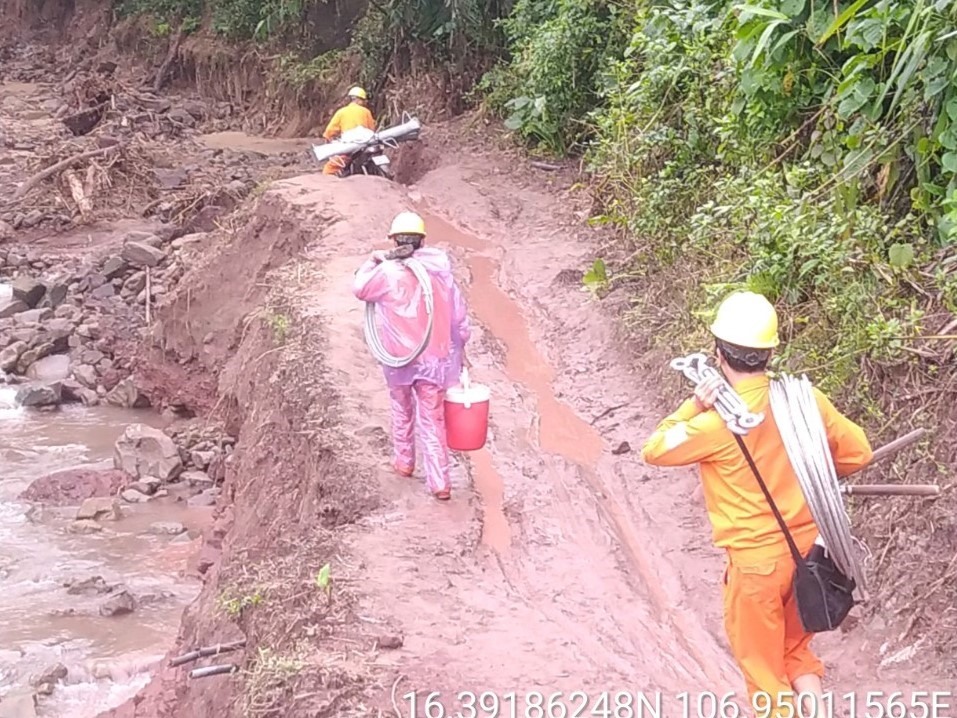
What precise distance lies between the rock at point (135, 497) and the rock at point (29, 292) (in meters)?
5.33

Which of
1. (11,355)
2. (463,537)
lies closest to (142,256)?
(11,355)

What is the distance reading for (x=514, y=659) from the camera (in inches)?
197

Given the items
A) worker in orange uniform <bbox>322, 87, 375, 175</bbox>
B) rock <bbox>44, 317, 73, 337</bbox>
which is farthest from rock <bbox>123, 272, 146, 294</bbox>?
worker in orange uniform <bbox>322, 87, 375, 175</bbox>

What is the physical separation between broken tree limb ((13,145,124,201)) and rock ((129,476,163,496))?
345 inches

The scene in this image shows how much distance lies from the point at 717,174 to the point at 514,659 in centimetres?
516

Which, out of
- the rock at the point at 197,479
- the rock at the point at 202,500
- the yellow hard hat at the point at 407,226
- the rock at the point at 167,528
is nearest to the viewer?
the yellow hard hat at the point at 407,226

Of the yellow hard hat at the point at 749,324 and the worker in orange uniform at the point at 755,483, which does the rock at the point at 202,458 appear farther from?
the yellow hard hat at the point at 749,324

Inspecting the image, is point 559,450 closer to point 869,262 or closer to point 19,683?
point 869,262

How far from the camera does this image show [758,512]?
3.83 meters

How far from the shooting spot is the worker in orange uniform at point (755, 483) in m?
3.81

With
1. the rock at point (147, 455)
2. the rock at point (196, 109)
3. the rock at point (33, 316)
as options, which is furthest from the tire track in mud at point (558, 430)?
the rock at point (196, 109)

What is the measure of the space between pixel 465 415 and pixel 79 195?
1389 centimetres

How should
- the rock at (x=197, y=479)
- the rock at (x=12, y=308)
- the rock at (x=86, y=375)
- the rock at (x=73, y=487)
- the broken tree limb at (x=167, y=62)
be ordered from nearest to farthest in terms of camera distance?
the rock at (x=73, y=487)
the rock at (x=197, y=479)
the rock at (x=86, y=375)
the rock at (x=12, y=308)
the broken tree limb at (x=167, y=62)

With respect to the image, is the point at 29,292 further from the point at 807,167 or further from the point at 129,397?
the point at 807,167
